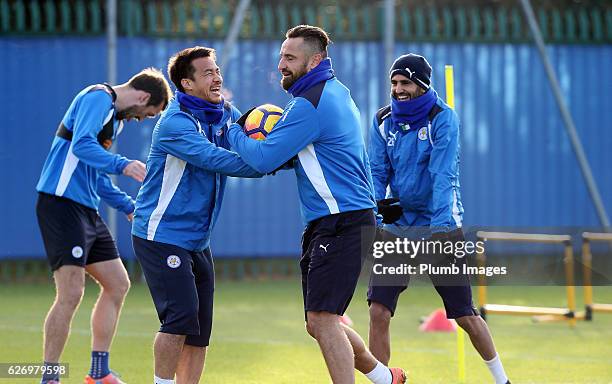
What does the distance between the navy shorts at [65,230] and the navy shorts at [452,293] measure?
207cm

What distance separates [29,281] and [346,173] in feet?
32.7

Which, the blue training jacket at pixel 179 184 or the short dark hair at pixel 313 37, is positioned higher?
the short dark hair at pixel 313 37

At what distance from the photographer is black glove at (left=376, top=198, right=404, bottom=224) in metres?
7.61

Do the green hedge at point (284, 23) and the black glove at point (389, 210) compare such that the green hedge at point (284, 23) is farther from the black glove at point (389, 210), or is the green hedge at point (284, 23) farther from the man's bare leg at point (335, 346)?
the man's bare leg at point (335, 346)

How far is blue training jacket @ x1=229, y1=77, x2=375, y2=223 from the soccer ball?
72 millimetres

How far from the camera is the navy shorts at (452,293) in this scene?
749cm

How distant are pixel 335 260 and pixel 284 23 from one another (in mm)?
9154

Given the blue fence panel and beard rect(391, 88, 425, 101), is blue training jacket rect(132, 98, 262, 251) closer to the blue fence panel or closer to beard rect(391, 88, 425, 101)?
beard rect(391, 88, 425, 101)

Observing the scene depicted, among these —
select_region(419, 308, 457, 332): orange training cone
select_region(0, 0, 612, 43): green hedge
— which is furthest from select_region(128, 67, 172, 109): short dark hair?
select_region(0, 0, 612, 43): green hedge

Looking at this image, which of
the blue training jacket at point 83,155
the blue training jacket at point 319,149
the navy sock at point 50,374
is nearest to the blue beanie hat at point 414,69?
the blue training jacket at point 319,149

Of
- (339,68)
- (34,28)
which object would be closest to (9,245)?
(34,28)

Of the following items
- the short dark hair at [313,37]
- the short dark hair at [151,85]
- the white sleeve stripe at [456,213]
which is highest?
the short dark hair at [313,37]

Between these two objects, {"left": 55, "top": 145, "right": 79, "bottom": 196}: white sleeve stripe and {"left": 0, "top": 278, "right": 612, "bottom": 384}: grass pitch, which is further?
{"left": 0, "top": 278, "right": 612, "bottom": 384}: grass pitch

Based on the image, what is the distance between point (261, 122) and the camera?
665cm
